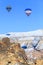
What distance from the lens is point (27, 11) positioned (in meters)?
77.3

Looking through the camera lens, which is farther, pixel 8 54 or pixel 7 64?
pixel 8 54

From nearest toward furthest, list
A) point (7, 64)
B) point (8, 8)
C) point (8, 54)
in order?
point (7, 64), point (8, 54), point (8, 8)

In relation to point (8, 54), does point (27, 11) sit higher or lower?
higher

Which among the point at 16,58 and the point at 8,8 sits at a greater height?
the point at 8,8

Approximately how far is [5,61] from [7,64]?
491 mm

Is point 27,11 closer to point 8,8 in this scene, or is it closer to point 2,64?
point 8,8

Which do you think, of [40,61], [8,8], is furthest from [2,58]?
[8,8]

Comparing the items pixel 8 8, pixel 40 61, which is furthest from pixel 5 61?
pixel 8 8

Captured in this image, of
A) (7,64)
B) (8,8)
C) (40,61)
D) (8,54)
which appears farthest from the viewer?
(8,8)

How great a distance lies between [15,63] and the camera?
92.5 ft

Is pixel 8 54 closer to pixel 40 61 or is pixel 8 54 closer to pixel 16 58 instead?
pixel 16 58

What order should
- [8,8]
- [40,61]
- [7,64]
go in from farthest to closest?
1. [8,8]
2. [40,61]
3. [7,64]

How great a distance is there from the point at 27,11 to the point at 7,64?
50437 mm

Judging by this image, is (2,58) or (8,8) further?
(8,8)
